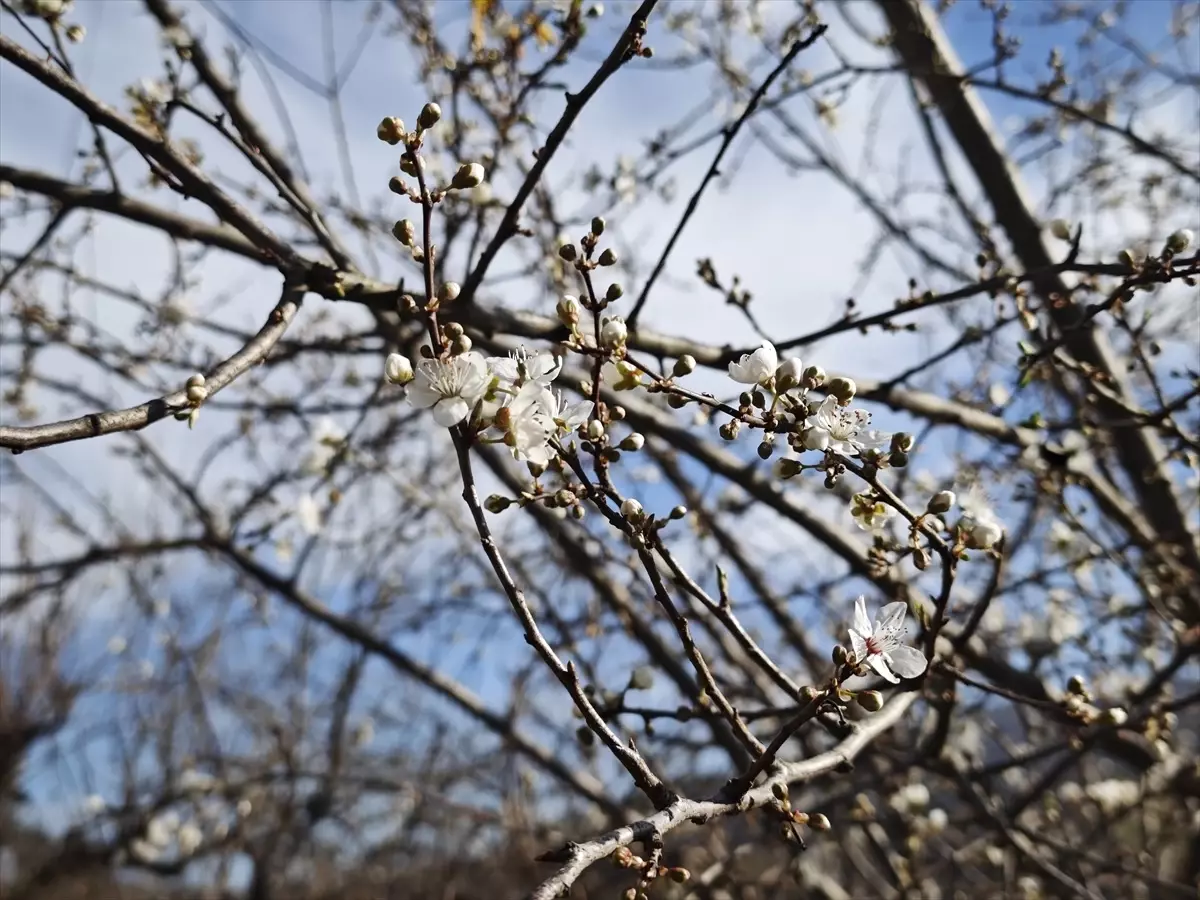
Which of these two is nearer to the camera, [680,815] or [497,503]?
[680,815]

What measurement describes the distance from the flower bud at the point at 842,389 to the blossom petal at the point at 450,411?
0.50 meters

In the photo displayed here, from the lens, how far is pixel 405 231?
1111 millimetres

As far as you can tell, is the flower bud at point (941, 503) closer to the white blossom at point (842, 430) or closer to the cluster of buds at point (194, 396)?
the white blossom at point (842, 430)

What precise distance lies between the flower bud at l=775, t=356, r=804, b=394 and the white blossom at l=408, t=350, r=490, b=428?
0.39 m

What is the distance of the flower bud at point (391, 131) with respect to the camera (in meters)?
1.08

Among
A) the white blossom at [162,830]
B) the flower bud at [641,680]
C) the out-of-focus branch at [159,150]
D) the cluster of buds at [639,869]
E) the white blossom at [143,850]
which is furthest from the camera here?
the white blossom at [162,830]

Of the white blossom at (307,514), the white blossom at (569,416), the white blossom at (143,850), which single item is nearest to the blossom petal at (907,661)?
the white blossom at (569,416)

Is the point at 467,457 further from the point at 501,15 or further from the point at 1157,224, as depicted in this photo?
the point at 1157,224

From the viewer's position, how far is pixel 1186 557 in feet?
9.14

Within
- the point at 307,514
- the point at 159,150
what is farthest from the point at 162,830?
the point at 159,150

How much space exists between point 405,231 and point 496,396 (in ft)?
0.81

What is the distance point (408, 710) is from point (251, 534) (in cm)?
528

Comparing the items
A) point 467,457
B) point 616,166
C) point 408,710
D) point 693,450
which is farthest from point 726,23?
point 408,710

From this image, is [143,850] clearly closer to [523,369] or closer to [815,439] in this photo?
[523,369]
